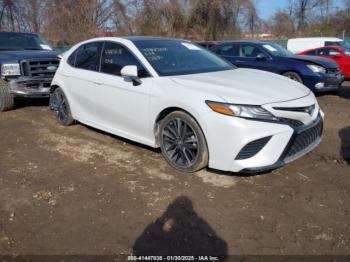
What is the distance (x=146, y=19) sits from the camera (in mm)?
35562

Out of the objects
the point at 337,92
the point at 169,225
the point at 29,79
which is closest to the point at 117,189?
the point at 169,225

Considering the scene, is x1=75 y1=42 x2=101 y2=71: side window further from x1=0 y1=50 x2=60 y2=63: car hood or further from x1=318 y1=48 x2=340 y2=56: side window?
x1=318 y1=48 x2=340 y2=56: side window

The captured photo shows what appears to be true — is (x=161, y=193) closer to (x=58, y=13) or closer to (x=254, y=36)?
(x=58, y=13)

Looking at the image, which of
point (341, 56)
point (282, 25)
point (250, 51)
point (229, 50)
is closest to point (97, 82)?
point (250, 51)

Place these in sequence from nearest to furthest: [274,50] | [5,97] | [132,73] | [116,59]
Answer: [132,73] → [116,59] → [5,97] → [274,50]

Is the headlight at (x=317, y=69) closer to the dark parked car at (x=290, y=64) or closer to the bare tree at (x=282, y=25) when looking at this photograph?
the dark parked car at (x=290, y=64)

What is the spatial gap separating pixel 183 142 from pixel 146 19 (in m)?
32.7

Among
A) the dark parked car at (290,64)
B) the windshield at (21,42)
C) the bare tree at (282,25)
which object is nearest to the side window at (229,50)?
the dark parked car at (290,64)

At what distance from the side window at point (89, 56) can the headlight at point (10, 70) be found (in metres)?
2.35

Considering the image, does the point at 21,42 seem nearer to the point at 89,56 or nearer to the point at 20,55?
the point at 20,55

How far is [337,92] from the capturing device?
1062 cm

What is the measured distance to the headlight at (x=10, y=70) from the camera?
26.3 ft

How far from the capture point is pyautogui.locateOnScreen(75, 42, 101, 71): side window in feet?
19.2

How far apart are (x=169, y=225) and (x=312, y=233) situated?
1.25 metres
